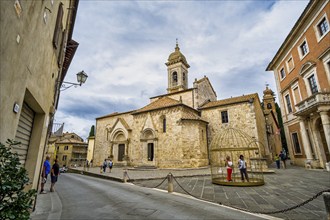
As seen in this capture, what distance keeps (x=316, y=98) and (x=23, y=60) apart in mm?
16568

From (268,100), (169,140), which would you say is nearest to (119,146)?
(169,140)

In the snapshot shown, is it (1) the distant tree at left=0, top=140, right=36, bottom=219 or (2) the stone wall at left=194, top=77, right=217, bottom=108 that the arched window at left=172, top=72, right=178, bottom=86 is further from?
(1) the distant tree at left=0, top=140, right=36, bottom=219

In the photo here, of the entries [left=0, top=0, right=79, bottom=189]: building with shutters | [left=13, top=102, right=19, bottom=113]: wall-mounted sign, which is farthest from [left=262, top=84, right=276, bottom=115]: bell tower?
[left=13, top=102, right=19, bottom=113]: wall-mounted sign

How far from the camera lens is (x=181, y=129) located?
18250 mm

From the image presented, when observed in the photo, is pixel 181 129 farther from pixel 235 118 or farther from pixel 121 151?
pixel 121 151

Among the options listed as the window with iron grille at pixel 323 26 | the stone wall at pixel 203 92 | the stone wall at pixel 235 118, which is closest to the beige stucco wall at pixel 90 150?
the stone wall at pixel 203 92

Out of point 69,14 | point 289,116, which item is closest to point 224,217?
point 69,14

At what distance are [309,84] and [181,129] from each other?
40.2ft

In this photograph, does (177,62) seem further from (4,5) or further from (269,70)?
(4,5)

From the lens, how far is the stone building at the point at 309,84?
12641 mm

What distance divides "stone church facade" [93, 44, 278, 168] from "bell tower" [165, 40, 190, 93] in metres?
4.15

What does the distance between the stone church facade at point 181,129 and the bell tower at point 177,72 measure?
4.15 metres

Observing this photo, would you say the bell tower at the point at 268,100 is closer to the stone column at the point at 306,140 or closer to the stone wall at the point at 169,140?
the stone column at the point at 306,140

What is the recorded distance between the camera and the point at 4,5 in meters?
2.29
